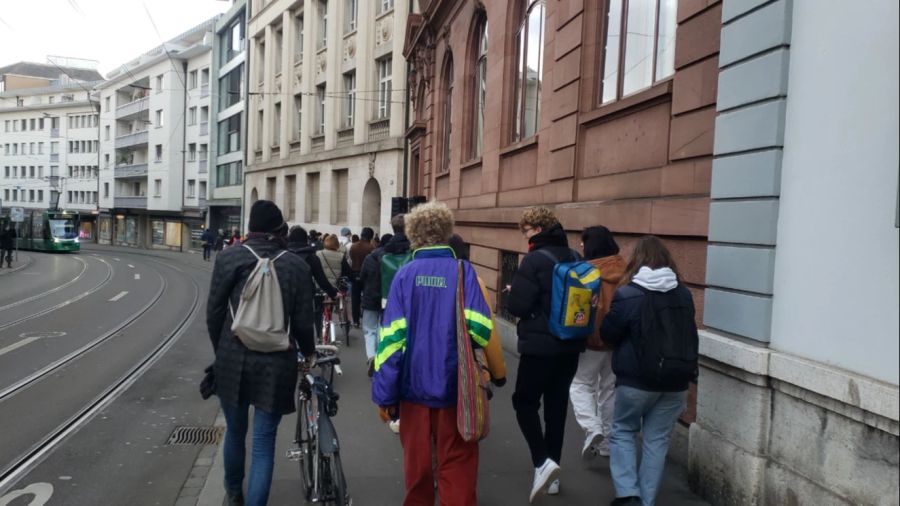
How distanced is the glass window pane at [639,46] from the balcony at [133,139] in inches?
2318

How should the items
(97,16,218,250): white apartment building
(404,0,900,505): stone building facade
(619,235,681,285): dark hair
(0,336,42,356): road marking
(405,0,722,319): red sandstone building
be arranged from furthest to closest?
(97,16,218,250): white apartment building < (0,336,42,356): road marking < (405,0,722,319): red sandstone building < (619,235,681,285): dark hair < (404,0,900,505): stone building facade

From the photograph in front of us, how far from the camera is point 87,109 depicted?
247 feet

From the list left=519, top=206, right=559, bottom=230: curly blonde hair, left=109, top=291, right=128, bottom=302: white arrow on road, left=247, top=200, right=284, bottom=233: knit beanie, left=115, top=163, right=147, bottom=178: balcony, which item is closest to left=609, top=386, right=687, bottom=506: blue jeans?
left=519, top=206, right=559, bottom=230: curly blonde hair

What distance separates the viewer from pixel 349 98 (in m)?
31.7

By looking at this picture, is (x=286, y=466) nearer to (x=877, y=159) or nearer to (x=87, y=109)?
(x=877, y=159)

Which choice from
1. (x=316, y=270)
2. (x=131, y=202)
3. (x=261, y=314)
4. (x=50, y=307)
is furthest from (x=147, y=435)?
(x=131, y=202)

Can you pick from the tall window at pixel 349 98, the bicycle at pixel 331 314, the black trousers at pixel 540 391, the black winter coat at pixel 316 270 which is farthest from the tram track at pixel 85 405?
the tall window at pixel 349 98

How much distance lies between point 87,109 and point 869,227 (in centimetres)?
8365

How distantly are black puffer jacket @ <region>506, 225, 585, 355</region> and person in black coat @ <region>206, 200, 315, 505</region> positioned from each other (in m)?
1.33

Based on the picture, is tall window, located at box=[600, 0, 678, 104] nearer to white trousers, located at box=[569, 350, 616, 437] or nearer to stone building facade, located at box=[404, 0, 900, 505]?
stone building facade, located at box=[404, 0, 900, 505]

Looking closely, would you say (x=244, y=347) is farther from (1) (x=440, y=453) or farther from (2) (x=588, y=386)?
(2) (x=588, y=386)

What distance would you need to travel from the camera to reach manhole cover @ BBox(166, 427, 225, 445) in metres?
6.18

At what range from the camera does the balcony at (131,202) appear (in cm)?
6156

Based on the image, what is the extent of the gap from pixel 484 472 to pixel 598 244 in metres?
1.90
